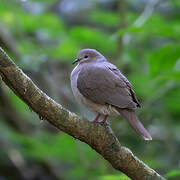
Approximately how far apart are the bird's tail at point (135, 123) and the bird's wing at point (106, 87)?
0.09 metres

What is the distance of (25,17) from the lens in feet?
24.5

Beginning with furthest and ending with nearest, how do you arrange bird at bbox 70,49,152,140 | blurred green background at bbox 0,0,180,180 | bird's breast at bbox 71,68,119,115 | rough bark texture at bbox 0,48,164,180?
blurred green background at bbox 0,0,180,180, bird's breast at bbox 71,68,119,115, bird at bbox 70,49,152,140, rough bark texture at bbox 0,48,164,180

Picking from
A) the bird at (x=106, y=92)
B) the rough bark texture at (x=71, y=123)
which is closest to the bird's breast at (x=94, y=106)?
the bird at (x=106, y=92)

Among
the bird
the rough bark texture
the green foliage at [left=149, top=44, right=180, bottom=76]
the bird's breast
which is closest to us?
the rough bark texture

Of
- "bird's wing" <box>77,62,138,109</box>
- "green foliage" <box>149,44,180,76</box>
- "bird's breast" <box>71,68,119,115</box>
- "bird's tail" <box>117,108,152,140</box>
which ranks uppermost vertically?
"green foliage" <box>149,44,180,76</box>

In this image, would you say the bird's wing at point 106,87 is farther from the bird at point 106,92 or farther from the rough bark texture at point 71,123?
the rough bark texture at point 71,123

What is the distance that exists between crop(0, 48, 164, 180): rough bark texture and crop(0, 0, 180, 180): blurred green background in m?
2.00

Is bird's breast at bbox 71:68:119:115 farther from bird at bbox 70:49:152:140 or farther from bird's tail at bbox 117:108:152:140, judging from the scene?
bird's tail at bbox 117:108:152:140

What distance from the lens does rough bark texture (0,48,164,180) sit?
348 cm

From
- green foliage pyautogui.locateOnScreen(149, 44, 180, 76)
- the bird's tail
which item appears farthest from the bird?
green foliage pyautogui.locateOnScreen(149, 44, 180, 76)

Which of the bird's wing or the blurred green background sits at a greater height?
the bird's wing

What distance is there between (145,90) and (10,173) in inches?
131

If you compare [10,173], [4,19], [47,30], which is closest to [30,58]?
[47,30]

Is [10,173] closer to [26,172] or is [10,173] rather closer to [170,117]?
[26,172]
